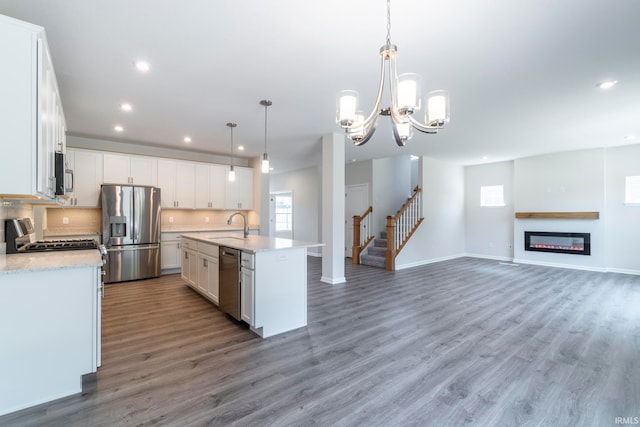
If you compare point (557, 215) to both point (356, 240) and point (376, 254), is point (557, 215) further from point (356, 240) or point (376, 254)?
point (356, 240)

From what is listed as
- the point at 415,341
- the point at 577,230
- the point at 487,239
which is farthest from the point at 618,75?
the point at 487,239

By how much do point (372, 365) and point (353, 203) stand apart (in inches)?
236

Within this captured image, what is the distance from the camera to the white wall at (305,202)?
8.55 metres

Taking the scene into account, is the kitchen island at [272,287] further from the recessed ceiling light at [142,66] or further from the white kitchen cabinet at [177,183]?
the white kitchen cabinet at [177,183]

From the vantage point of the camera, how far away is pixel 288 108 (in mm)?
3975

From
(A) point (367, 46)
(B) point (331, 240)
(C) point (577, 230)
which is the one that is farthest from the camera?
(C) point (577, 230)

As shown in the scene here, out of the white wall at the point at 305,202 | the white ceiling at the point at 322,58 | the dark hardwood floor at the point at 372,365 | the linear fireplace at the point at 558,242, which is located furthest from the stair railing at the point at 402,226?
the linear fireplace at the point at 558,242

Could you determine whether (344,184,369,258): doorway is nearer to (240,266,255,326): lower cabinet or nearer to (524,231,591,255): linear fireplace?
(524,231,591,255): linear fireplace

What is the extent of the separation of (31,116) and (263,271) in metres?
2.09

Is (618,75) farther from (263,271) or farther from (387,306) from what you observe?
(263,271)

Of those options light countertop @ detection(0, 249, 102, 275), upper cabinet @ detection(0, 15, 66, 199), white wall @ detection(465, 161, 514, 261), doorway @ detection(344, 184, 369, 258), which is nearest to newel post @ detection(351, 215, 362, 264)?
doorway @ detection(344, 184, 369, 258)

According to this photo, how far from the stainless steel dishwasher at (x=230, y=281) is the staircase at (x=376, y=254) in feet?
13.9

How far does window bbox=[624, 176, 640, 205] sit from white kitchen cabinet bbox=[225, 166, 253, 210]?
323 inches

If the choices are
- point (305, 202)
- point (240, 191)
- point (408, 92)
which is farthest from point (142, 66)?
point (305, 202)
